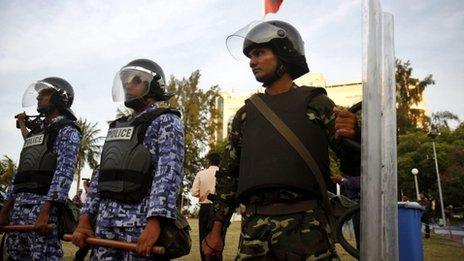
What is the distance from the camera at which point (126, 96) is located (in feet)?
11.5

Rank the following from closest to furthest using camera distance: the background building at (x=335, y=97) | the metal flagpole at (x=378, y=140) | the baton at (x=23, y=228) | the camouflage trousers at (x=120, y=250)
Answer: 1. the metal flagpole at (x=378, y=140)
2. the camouflage trousers at (x=120, y=250)
3. the baton at (x=23, y=228)
4. the background building at (x=335, y=97)

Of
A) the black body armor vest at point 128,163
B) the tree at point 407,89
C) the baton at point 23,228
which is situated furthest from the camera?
the tree at point 407,89

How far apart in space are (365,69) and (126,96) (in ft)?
8.07

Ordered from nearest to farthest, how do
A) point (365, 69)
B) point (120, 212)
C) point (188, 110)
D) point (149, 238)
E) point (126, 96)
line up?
point (365, 69)
point (149, 238)
point (120, 212)
point (126, 96)
point (188, 110)

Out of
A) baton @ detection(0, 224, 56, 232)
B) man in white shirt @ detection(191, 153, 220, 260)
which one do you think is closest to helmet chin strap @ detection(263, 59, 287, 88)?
baton @ detection(0, 224, 56, 232)

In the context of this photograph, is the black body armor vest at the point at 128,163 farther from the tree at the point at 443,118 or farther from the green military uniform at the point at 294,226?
the tree at the point at 443,118

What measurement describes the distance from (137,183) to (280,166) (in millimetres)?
1123

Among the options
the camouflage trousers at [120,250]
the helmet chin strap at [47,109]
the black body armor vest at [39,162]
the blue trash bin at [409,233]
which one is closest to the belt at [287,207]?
the camouflage trousers at [120,250]

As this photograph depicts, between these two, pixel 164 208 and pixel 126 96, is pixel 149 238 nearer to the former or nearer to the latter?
pixel 164 208

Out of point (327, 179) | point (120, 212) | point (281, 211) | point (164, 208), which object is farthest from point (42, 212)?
point (327, 179)

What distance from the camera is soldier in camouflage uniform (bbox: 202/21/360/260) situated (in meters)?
2.38

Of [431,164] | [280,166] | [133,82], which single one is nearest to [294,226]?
[280,166]

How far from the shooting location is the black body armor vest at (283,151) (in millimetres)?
2432

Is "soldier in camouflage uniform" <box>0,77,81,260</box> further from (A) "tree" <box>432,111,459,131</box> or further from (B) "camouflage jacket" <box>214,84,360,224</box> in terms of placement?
(A) "tree" <box>432,111,459,131</box>
